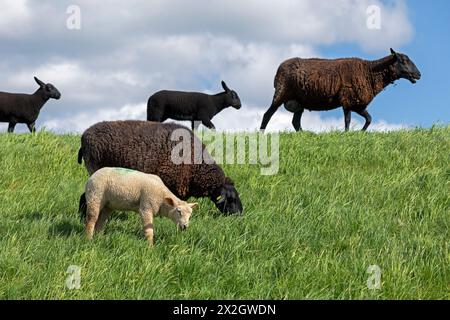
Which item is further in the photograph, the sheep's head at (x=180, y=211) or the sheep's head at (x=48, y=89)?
the sheep's head at (x=48, y=89)

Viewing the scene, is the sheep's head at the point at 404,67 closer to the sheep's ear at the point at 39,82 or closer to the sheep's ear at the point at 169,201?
the sheep's ear at the point at 169,201

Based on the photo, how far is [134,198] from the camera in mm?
6281

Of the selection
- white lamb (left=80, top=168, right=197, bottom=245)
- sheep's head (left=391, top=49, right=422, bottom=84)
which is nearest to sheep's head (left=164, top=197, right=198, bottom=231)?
white lamb (left=80, top=168, right=197, bottom=245)

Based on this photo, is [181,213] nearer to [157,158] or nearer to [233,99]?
[157,158]

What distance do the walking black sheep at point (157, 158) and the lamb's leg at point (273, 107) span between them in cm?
848

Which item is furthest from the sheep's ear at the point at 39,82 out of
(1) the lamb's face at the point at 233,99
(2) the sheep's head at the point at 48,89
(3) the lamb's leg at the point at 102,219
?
(3) the lamb's leg at the point at 102,219

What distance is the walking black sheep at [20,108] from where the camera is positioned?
18344 millimetres

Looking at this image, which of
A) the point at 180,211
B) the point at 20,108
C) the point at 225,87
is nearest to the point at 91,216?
the point at 180,211

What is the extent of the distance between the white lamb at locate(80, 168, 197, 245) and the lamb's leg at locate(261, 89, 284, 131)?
10251 mm

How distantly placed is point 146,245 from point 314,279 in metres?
1.78

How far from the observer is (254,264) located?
587cm

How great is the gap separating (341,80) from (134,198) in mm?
10300

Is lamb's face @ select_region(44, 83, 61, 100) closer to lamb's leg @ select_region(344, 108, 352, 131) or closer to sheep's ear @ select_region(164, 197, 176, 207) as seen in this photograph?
lamb's leg @ select_region(344, 108, 352, 131)
